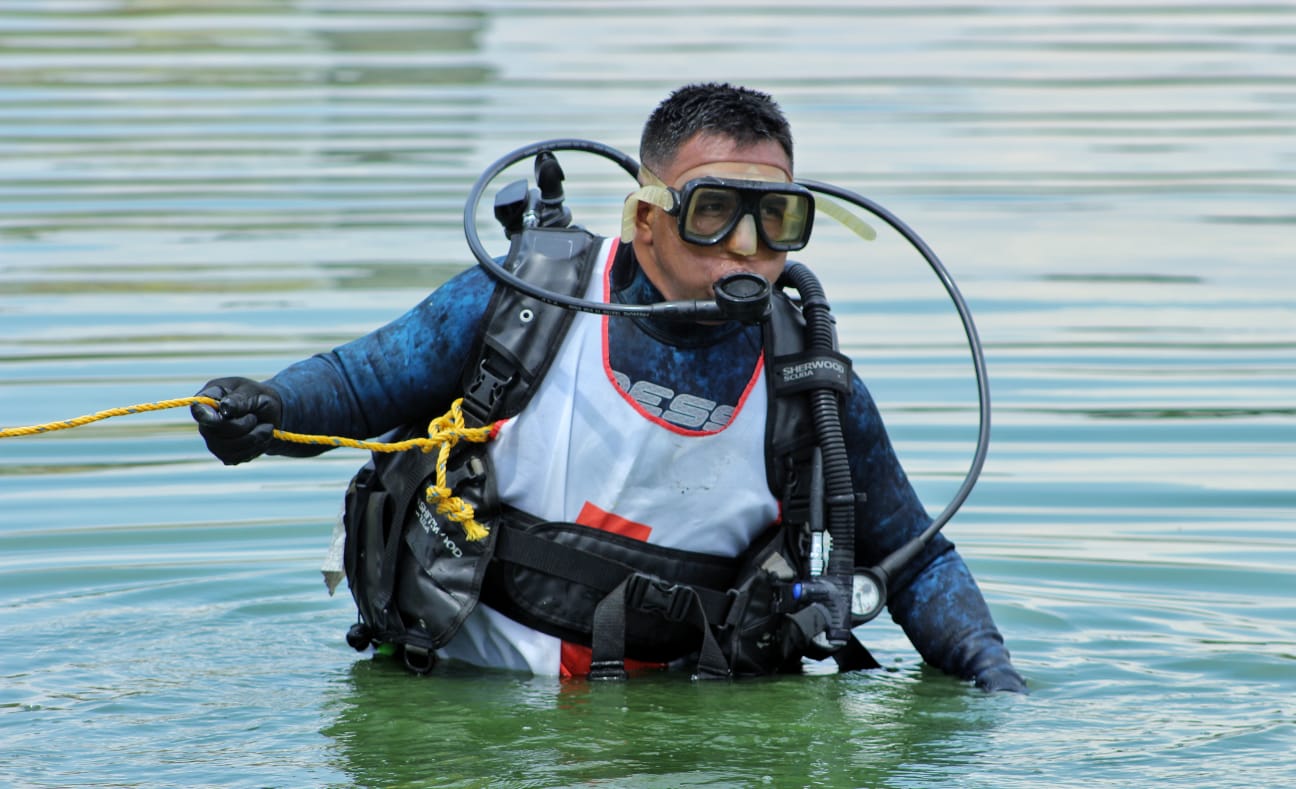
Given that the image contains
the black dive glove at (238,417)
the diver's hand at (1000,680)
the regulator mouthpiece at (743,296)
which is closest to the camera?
the black dive glove at (238,417)

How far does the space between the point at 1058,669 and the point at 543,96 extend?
979 centimetres

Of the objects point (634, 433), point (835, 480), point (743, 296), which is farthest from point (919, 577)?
point (743, 296)

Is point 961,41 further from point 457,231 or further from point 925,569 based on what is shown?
point 925,569

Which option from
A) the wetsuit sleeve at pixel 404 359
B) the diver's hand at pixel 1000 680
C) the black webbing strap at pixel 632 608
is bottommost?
the diver's hand at pixel 1000 680

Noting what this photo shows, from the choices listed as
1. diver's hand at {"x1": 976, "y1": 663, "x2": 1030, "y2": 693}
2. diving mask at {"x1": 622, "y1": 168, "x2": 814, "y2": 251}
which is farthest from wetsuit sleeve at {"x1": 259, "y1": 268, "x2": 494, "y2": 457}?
diver's hand at {"x1": 976, "y1": 663, "x2": 1030, "y2": 693}

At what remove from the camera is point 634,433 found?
4074 millimetres

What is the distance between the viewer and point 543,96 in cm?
1386

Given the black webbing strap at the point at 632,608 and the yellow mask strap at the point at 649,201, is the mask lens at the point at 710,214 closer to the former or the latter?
the yellow mask strap at the point at 649,201

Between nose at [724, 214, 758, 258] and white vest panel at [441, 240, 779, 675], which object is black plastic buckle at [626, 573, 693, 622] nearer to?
white vest panel at [441, 240, 779, 675]

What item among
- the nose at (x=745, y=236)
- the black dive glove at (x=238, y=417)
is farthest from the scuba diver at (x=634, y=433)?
the black dive glove at (x=238, y=417)

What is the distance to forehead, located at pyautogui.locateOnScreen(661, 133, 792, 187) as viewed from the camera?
13.1 feet

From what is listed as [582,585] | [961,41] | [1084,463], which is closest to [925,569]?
[582,585]

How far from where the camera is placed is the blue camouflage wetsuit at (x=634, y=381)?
13.3 feet

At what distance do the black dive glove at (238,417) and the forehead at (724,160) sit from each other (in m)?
0.89
